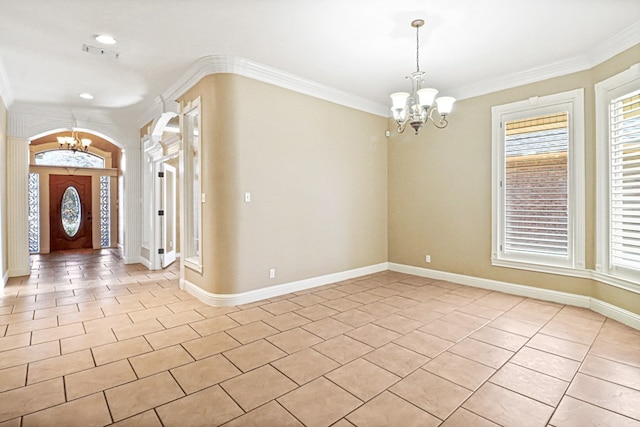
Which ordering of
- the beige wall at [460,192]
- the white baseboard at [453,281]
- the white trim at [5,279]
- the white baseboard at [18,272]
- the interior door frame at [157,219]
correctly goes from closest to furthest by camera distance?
1. the white baseboard at [453,281]
2. the beige wall at [460,192]
3. the white trim at [5,279]
4. the white baseboard at [18,272]
5. the interior door frame at [157,219]

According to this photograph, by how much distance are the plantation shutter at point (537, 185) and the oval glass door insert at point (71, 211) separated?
9.89m

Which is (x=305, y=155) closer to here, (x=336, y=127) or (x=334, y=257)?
(x=336, y=127)

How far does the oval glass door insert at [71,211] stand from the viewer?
336 inches

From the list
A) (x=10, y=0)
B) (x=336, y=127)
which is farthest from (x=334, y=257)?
(x=10, y=0)

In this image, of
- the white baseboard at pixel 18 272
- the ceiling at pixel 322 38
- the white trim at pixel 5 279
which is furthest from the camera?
the white baseboard at pixel 18 272

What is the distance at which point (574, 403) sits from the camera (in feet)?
6.53

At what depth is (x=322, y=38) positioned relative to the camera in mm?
3312

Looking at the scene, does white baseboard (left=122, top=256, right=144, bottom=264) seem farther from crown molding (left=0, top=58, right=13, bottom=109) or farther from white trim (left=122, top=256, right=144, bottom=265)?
crown molding (left=0, top=58, right=13, bottom=109)

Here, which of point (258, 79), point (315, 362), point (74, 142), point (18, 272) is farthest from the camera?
point (74, 142)

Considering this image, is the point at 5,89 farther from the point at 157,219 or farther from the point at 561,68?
the point at 561,68

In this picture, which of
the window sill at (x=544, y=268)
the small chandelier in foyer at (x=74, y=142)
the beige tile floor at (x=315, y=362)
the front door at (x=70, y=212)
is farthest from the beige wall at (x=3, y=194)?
the window sill at (x=544, y=268)

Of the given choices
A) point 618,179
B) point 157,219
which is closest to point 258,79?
point 157,219

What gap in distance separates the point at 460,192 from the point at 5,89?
263 inches

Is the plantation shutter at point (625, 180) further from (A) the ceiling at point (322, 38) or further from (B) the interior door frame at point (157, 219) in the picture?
(B) the interior door frame at point (157, 219)
